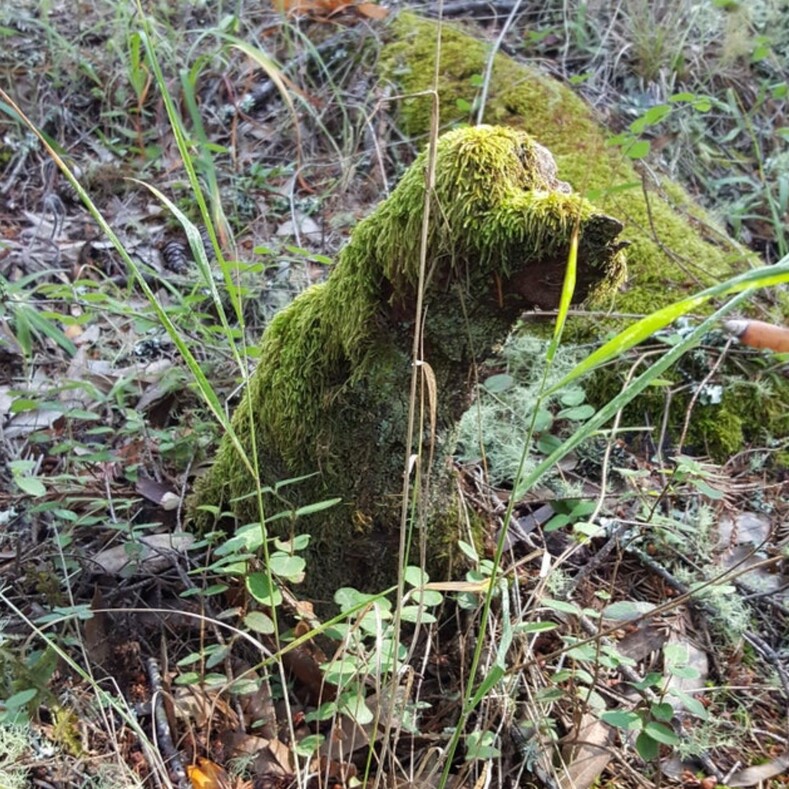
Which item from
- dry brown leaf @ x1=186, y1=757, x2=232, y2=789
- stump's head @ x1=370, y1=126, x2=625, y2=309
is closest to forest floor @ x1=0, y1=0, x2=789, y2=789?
dry brown leaf @ x1=186, y1=757, x2=232, y2=789

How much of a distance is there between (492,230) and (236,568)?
0.75 metres

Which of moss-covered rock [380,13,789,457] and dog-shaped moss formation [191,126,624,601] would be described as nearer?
dog-shaped moss formation [191,126,624,601]

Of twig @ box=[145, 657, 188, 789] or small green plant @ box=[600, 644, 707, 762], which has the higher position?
small green plant @ box=[600, 644, 707, 762]

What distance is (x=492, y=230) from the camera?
51.1 inches

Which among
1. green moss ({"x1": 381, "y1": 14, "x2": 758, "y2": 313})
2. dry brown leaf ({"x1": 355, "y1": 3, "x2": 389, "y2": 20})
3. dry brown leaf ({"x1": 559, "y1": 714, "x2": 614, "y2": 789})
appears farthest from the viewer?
dry brown leaf ({"x1": 355, "y1": 3, "x2": 389, "y2": 20})

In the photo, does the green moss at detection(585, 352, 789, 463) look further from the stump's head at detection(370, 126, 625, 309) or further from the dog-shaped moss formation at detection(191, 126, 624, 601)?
the stump's head at detection(370, 126, 625, 309)

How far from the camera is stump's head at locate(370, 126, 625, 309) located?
126cm

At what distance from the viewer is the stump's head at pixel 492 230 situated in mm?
1261

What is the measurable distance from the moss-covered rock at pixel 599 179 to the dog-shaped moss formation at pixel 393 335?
0.77 m

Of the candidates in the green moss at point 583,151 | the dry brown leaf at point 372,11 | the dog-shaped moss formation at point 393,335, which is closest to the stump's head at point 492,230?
the dog-shaped moss formation at point 393,335

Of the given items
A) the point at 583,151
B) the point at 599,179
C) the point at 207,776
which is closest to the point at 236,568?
the point at 207,776

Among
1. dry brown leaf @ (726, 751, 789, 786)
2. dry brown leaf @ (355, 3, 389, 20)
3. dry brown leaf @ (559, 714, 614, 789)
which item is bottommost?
dry brown leaf @ (726, 751, 789, 786)

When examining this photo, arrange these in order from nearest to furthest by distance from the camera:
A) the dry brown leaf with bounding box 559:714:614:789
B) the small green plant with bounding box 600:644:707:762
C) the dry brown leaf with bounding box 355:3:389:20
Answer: the small green plant with bounding box 600:644:707:762, the dry brown leaf with bounding box 559:714:614:789, the dry brown leaf with bounding box 355:3:389:20

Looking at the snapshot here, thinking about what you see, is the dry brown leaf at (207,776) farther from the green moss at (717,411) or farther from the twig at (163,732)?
the green moss at (717,411)
